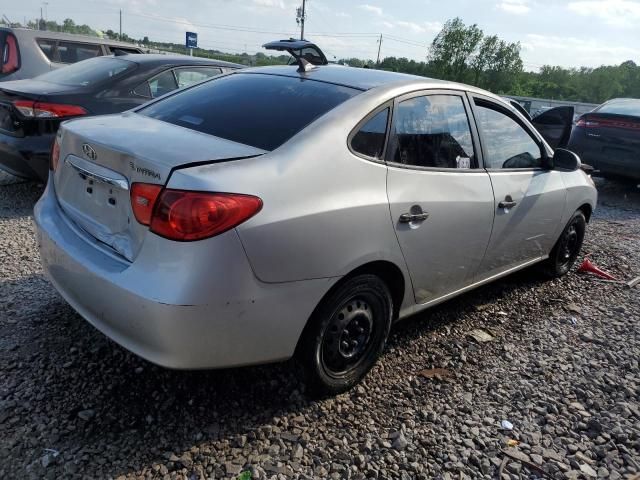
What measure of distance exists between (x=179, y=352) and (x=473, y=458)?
142 centimetres

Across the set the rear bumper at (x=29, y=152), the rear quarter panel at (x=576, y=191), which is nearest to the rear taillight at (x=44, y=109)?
the rear bumper at (x=29, y=152)

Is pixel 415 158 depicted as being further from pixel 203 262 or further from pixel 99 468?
pixel 99 468

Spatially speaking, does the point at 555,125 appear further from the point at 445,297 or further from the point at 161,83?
the point at 445,297

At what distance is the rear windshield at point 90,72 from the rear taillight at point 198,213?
4.02 meters

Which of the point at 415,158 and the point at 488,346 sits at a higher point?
the point at 415,158

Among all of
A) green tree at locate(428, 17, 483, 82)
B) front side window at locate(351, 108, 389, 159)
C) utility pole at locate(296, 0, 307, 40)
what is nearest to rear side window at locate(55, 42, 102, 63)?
front side window at locate(351, 108, 389, 159)

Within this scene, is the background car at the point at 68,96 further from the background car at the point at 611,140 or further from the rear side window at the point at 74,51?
the background car at the point at 611,140

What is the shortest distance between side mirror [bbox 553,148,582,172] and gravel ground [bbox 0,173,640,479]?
1244 mm

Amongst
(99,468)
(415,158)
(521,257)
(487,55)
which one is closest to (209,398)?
(99,468)

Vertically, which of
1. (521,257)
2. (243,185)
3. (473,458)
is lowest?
(473,458)

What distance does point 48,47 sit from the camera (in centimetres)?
812

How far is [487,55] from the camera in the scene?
307ft

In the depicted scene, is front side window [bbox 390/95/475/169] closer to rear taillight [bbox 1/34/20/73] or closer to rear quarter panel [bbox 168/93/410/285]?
rear quarter panel [bbox 168/93/410/285]

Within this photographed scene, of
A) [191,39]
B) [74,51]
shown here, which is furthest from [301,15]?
[74,51]
